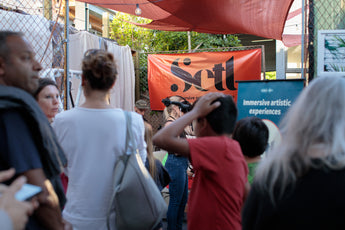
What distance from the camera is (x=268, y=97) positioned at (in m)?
4.45

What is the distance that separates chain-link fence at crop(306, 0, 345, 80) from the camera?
393cm

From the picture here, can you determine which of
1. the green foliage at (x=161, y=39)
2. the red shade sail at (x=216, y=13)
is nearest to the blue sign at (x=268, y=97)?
the red shade sail at (x=216, y=13)

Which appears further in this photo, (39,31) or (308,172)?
(39,31)

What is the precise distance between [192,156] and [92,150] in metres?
0.57

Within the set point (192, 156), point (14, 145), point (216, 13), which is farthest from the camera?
point (216, 13)

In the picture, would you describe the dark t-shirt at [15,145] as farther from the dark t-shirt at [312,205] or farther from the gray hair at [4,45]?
the dark t-shirt at [312,205]

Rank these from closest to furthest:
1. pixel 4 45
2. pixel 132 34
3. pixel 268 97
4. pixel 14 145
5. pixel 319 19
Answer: pixel 14 145, pixel 4 45, pixel 319 19, pixel 268 97, pixel 132 34

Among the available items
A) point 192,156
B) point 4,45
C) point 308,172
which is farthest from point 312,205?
point 4,45

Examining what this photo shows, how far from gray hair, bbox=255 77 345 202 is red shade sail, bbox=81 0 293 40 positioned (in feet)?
15.7

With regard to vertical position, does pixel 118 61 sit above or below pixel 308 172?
above

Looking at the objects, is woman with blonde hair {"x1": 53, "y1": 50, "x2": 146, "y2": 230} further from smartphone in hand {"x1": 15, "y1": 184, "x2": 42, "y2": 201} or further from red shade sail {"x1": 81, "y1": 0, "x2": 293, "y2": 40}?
red shade sail {"x1": 81, "y1": 0, "x2": 293, "y2": 40}

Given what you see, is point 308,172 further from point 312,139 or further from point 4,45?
point 4,45

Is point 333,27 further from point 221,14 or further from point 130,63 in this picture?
point 130,63

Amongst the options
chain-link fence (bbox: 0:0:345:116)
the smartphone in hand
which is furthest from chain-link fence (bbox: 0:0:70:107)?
the smartphone in hand
